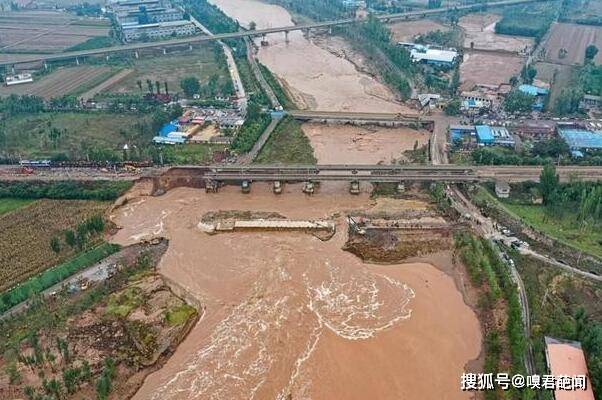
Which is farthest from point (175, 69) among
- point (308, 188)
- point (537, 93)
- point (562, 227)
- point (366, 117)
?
point (562, 227)

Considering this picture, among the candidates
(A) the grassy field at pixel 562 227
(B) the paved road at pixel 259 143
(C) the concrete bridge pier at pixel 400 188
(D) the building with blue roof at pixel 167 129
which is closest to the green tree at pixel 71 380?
(B) the paved road at pixel 259 143

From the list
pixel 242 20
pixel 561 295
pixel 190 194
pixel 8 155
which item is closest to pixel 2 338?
pixel 190 194

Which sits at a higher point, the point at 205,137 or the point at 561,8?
the point at 561,8

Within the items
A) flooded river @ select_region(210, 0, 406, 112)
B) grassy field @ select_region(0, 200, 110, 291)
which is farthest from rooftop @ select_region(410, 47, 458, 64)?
grassy field @ select_region(0, 200, 110, 291)

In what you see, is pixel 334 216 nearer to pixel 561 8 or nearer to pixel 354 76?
pixel 354 76

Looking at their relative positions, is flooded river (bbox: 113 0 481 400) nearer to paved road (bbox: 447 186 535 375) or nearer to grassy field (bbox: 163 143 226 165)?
paved road (bbox: 447 186 535 375)

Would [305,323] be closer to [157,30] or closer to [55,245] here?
[55,245]

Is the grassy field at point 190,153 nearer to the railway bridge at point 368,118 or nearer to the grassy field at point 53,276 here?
the railway bridge at point 368,118
